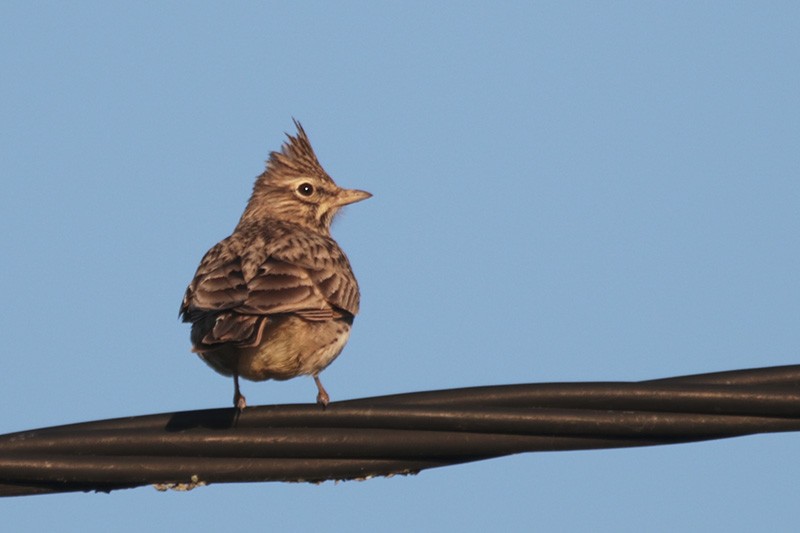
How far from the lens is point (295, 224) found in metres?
11.7

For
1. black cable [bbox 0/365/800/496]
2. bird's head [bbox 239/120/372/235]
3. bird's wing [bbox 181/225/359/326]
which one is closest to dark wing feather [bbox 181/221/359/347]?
bird's wing [bbox 181/225/359/326]

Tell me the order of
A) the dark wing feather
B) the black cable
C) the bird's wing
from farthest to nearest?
the bird's wing → the dark wing feather → the black cable

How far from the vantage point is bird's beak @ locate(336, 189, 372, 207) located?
12211mm

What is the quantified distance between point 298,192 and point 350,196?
0.49 metres

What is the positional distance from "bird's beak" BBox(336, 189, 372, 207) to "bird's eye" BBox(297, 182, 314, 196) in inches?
10.0

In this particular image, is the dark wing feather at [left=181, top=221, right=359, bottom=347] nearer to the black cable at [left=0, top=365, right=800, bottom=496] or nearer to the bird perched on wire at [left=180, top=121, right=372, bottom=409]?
the bird perched on wire at [left=180, top=121, right=372, bottom=409]

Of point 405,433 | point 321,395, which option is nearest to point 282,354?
point 321,395

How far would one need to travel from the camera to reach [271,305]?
7.90m

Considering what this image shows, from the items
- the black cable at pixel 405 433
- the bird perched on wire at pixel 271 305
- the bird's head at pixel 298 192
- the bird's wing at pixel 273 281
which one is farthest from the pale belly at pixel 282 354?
the bird's head at pixel 298 192

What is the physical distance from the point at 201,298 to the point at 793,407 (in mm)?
3780

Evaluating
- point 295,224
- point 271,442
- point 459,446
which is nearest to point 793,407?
point 459,446

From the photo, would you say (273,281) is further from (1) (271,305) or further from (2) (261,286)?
(1) (271,305)

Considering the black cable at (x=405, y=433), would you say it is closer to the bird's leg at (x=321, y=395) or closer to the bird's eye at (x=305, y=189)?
the bird's leg at (x=321, y=395)

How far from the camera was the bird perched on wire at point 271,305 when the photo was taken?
7742mm
